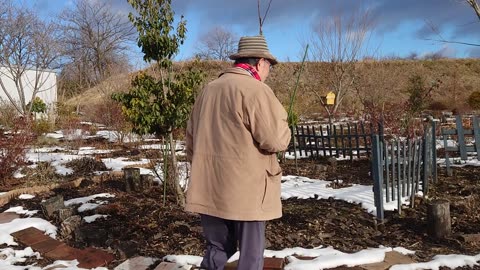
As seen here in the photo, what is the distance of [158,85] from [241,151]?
267 cm

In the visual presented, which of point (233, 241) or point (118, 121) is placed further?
point (118, 121)

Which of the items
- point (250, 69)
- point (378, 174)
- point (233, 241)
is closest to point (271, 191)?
point (233, 241)

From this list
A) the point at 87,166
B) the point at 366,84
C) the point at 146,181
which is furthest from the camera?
the point at 366,84

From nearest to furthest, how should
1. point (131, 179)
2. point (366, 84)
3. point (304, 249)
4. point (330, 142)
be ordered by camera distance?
1. point (304, 249)
2. point (131, 179)
3. point (330, 142)
4. point (366, 84)

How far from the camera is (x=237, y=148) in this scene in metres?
2.18

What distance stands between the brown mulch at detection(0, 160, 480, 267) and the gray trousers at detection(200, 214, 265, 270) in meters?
1.16

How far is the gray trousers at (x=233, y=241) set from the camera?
7.39 ft

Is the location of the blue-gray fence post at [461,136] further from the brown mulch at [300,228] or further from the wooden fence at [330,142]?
the brown mulch at [300,228]

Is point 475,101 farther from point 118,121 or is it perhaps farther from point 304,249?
point 304,249

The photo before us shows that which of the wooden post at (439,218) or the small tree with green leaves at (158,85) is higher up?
the small tree with green leaves at (158,85)

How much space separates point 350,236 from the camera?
3.88 meters

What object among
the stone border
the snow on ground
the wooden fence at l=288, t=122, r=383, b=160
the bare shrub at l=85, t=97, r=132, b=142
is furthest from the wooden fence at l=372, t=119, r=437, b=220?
the bare shrub at l=85, t=97, r=132, b=142

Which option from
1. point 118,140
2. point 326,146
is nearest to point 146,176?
point 326,146

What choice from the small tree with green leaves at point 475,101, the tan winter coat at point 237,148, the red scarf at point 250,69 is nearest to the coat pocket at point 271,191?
the tan winter coat at point 237,148
